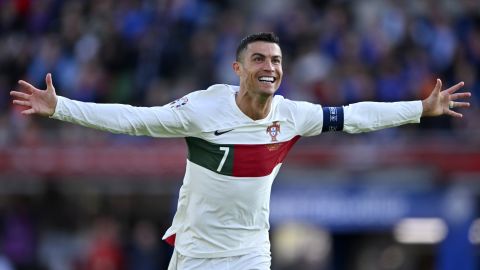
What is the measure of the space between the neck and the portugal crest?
100 millimetres

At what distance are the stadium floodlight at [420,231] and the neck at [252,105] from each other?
29.6 ft

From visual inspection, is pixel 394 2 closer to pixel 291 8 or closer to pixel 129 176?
pixel 291 8

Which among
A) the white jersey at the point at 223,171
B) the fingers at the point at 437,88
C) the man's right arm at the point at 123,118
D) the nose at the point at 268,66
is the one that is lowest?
the white jersey at the point at 223,171

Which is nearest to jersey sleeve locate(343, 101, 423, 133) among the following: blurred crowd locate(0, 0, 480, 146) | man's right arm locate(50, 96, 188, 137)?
man's right arm locate(50, 96, 188, 137)

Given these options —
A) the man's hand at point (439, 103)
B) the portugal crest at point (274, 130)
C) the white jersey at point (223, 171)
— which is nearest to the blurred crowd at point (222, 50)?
the man's hand at point (439, 103)

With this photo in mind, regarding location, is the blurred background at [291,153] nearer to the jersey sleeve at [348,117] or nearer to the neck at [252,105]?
the jersey sleeve at [348,117]

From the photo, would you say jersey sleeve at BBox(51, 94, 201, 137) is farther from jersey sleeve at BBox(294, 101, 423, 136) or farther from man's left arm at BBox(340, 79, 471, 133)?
man's left arm at BBox(340, 79, 471, 133)

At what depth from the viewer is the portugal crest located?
9477 mm

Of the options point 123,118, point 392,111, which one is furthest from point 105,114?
point 392,111

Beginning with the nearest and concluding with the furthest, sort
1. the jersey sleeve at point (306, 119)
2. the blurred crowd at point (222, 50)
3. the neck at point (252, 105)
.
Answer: the neck at point (252, 105) < the jersey sleeve at point (306, 119) < the blurred crowd at point (222, 50)

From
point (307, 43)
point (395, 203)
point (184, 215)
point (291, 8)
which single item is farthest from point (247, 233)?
point (291, 8)

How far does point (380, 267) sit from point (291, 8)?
4310 mm

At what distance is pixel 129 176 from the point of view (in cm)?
1912

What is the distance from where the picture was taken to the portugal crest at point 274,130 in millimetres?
9477
